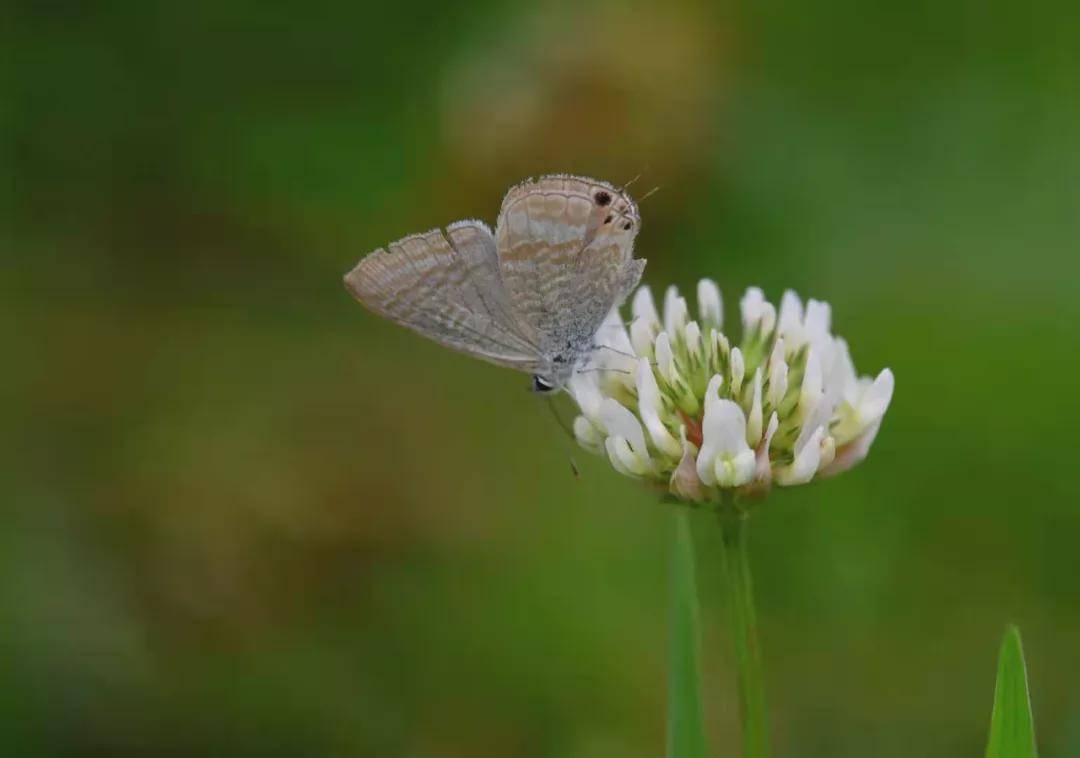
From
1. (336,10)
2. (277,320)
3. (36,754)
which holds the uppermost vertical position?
(336,10)

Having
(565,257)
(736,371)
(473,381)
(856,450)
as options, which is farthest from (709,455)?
(473,381)

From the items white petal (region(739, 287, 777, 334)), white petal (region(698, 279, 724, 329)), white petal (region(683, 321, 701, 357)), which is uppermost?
white petal (region(698, 279, 724, 329))

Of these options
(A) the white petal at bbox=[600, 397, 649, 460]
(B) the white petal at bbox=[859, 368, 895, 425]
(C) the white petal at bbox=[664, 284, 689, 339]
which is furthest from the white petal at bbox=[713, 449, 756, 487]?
(C) the white petal at bbox=[664, 284, 689, 339]

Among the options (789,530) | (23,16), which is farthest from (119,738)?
(23,16)

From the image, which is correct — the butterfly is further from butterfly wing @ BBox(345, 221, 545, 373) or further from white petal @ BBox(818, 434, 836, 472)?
white petal @ BBox(818, 434, 836, 472)

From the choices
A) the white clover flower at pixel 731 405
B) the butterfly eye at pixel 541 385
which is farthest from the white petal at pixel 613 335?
the butterfly eye at pixel 541 385

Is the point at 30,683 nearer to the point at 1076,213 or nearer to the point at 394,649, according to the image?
the point at 394,649
